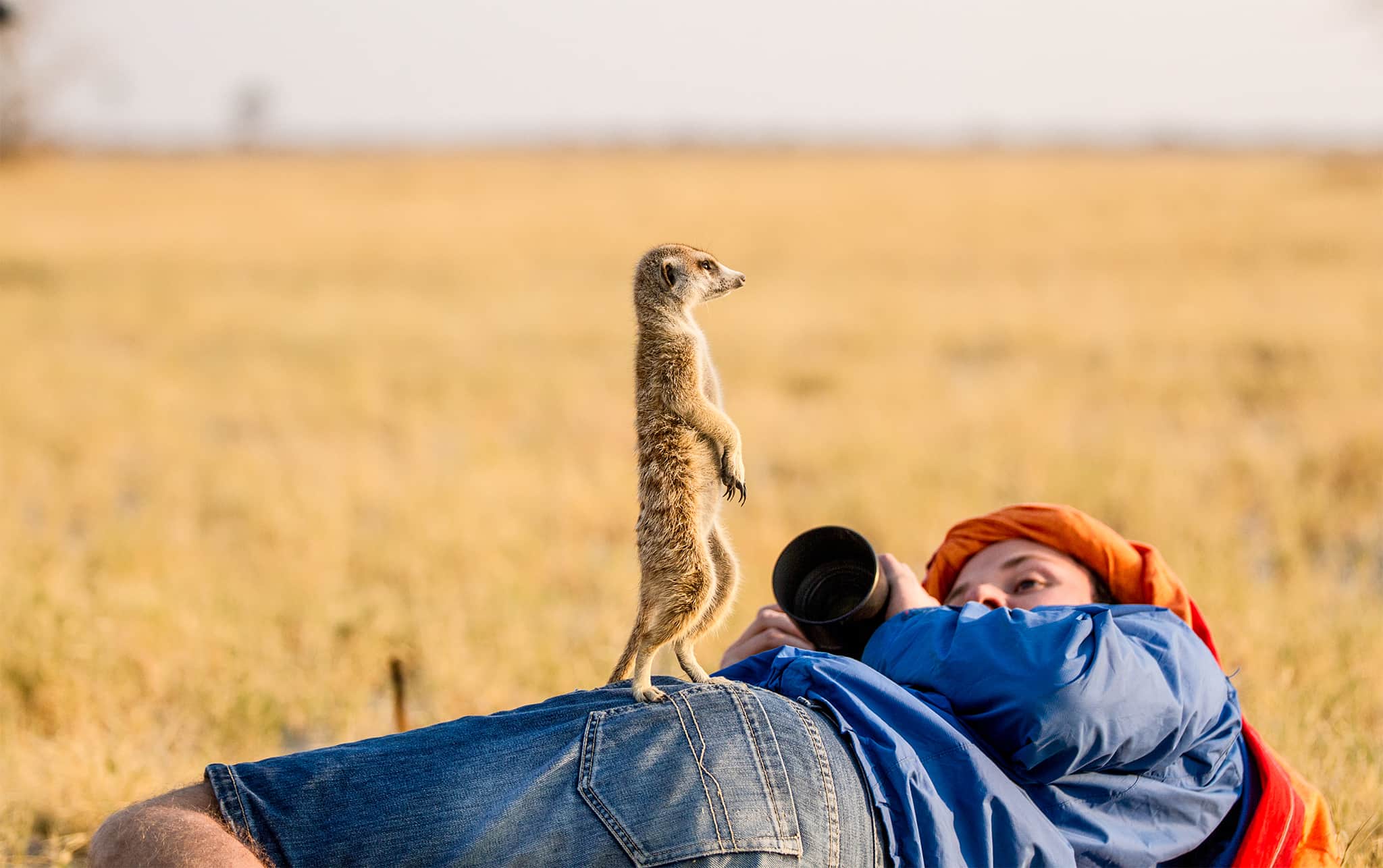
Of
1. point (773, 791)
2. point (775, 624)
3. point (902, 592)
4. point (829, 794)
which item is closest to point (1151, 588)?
point (902, 592)

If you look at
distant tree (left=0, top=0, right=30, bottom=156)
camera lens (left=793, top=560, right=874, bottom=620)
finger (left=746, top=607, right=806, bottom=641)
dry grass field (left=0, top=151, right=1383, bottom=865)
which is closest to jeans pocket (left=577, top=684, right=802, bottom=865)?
camera lens (left=793, top=560, right=874, bottom=620)

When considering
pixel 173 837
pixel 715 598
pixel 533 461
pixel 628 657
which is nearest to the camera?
pixel 173 837

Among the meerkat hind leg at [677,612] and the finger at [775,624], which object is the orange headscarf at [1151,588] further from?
the meerkat hind leg at [677,612]

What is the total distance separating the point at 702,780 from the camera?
87.9 inches

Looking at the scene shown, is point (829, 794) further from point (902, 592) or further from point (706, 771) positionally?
point (902, 592)

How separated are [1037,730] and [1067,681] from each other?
0.41ft

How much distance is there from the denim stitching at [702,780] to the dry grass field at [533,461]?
6.81 ft

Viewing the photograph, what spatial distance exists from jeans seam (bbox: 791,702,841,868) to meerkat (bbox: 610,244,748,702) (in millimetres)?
252

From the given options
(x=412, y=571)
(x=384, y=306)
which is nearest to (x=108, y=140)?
(x=384, y=306)

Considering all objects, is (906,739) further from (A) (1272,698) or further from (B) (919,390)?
(B) (919,390)

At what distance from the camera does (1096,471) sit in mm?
7383

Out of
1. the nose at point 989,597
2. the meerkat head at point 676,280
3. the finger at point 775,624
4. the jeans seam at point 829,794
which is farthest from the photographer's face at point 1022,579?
the meerkat head at point 676,280

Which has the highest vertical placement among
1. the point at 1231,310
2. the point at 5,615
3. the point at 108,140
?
the point at 108,140

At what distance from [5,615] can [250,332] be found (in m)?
9.41
